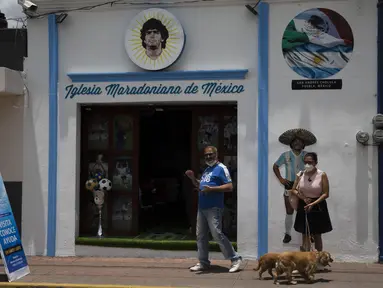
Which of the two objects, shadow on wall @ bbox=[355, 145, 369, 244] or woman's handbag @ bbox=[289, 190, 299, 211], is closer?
woman's handbag @ bbox=[289, 190, 299, 211]

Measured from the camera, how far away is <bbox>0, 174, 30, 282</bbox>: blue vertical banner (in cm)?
797

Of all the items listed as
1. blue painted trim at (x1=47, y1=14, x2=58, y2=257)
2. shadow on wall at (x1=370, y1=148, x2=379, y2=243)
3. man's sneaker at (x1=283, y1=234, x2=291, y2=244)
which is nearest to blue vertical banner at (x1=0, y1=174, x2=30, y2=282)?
blue painted trim at (x1=47, y1=14, x2=58, y2=257)

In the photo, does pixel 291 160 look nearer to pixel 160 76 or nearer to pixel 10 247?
pixel 160 76

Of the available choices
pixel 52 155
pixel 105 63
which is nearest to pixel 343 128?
pixel 105 63

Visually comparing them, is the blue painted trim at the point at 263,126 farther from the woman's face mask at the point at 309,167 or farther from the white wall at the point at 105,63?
the woman's face mask at the point at 309,167

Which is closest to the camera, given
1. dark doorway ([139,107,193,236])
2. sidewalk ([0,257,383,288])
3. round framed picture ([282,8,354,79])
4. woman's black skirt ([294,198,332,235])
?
sidewalk ([0,257,383,288])

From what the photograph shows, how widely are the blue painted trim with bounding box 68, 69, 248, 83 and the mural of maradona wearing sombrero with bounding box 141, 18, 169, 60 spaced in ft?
1.18

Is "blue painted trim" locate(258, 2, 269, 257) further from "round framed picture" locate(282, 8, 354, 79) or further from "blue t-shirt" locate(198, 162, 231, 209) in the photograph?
"blue t-shirt" locate(198, 162, 231, 209)

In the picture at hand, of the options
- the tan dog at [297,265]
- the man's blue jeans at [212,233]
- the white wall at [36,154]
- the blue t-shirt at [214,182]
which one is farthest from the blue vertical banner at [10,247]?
the tan dog at [297,265]

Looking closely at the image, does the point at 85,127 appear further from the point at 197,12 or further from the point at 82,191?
the point at 197,12

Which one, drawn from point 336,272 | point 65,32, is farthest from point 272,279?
point 65,32

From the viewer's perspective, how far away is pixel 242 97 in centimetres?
965

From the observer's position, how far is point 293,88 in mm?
9461

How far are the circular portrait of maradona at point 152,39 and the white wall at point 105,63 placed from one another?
15 cm
